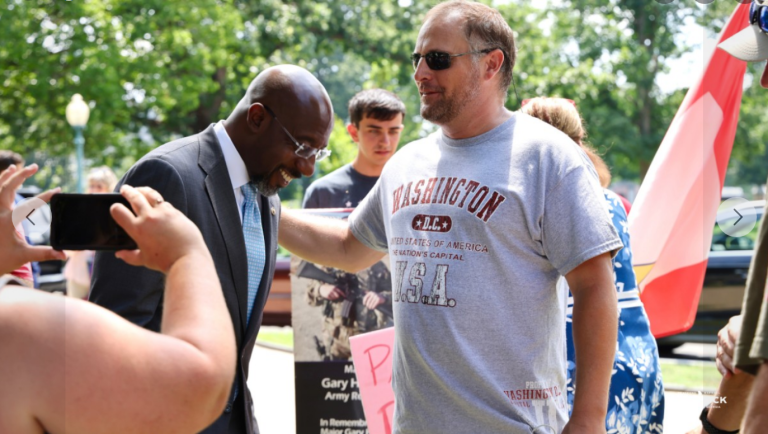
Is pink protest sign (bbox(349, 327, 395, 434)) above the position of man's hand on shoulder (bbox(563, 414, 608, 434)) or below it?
below

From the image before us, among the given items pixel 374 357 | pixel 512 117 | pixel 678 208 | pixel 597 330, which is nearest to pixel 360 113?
pixel 374 357

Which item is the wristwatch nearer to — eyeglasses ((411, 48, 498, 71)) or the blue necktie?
eyeglasses ((411, 48, 498, 71))

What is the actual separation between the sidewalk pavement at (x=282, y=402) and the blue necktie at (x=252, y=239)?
3.94 metres

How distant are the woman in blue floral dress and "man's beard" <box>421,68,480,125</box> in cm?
80

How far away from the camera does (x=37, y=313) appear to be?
1.29 metres

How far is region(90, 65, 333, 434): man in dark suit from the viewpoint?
7.56 feet

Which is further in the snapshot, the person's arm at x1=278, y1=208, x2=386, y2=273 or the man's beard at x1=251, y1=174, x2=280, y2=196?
the person's arm at x1=278, y1=208, x2=386, y2=273

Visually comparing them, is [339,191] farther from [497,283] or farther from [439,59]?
[497,283]

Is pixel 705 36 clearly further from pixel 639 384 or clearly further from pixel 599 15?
pixel 599 15

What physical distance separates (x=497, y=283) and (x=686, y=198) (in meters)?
2.54

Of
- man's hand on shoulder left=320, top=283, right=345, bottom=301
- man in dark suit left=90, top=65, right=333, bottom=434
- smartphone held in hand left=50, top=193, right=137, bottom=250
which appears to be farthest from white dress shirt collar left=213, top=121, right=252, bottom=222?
man's hand on shoulder left=320, top=283, right=345, bottom=301

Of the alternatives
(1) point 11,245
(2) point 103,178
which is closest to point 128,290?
(1) point 11,245

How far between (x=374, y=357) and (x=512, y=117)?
7.06 ft

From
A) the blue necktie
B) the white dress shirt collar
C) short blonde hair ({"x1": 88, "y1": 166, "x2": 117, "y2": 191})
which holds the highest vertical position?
the white dress shirt collar
